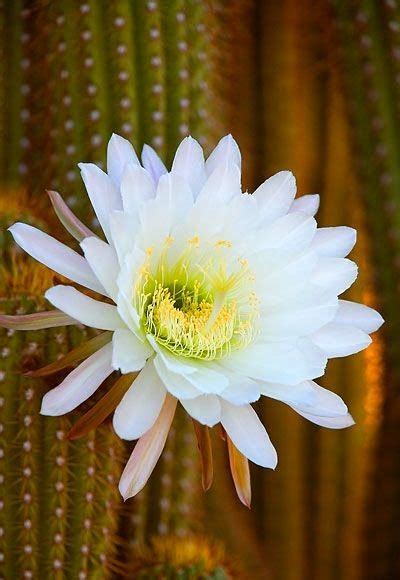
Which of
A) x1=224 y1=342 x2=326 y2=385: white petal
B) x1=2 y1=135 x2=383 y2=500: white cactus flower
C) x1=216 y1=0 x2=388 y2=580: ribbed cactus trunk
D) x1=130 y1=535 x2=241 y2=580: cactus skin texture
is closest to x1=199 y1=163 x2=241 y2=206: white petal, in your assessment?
x1=2 y1=135 x2=383 y2=500: white cactus flower

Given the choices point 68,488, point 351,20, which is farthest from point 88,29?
point 68,488

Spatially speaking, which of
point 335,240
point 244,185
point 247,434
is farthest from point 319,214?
point 247,434

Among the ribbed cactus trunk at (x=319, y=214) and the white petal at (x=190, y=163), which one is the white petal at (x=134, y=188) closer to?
the white petal at (x=190, y=163)

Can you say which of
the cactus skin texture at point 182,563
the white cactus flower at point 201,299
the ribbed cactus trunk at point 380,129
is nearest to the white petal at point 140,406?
the white cactus flower at point 201,299

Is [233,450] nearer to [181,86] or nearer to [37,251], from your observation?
[37,251]

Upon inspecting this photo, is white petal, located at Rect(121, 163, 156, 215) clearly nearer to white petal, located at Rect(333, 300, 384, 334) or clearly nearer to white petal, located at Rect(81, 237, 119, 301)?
white petal, located at Rect(81, 237, 119, 301)

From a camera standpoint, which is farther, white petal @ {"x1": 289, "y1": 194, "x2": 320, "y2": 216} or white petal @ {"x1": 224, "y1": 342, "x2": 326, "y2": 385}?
white petal @ {"x1": 289, "y1": 194, "x2": 320, "y2": 216}
